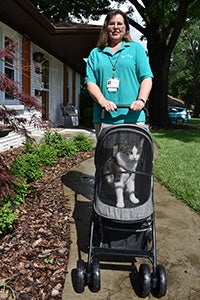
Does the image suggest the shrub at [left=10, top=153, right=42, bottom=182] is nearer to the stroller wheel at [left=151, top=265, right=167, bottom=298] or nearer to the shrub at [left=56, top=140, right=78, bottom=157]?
the shrub at [left=56, top=140, right=78, bottom=157]

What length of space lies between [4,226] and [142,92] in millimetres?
1575

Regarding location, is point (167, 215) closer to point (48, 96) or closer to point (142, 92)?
point (142, 92)

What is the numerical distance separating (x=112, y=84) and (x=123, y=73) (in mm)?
132

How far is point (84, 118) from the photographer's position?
14.6 metres

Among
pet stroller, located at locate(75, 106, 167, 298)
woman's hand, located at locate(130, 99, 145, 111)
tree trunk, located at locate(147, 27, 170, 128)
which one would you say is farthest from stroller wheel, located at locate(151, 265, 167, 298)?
tree trunk, located at locate(147, 27, 170, 128)

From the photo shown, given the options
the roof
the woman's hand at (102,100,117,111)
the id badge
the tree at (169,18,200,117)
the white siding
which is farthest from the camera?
the tree at (169,18,200,117)

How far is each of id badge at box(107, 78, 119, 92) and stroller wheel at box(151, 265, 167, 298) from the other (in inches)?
53.7

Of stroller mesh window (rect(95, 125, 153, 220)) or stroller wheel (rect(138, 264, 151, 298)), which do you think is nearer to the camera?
stroller wheel (rect(138, 264, 151, 298))

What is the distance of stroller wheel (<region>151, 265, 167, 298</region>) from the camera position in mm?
1903

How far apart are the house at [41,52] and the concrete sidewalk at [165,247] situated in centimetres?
114

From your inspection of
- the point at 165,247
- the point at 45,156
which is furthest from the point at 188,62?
the point at 165,247

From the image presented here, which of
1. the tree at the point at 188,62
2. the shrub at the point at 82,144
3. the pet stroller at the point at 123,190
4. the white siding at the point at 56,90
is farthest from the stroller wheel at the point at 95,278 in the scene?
the tree at the point at 188,62

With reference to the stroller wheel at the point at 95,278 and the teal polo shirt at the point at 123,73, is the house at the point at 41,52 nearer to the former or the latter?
the teal polo shirt at the point at 123,73

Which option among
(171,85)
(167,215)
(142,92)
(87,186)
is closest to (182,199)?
(167,215)
